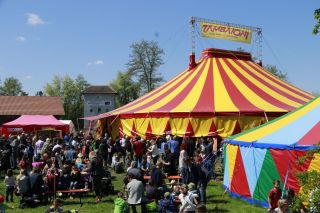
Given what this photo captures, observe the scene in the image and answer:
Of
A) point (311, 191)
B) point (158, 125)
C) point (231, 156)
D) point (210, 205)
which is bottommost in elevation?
point (210, 205)

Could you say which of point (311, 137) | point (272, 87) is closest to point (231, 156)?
→ point (311, 137)

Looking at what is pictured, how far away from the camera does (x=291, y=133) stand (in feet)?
28.9

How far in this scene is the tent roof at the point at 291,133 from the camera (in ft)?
26.9

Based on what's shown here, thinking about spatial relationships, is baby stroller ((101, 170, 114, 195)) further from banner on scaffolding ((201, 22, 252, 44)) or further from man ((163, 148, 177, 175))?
banner on scaffolding ((201, 22, 252, 44))

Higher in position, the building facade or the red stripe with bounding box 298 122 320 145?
the building facade

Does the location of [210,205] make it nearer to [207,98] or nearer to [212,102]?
[212,102]

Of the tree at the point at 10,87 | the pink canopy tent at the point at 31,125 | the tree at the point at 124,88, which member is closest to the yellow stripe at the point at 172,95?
the pink canopy tent at the point at 31,125

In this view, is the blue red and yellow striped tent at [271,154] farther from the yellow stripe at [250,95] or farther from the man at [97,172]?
the yellow stripe at [250,95]

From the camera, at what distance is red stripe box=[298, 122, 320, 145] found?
803cm

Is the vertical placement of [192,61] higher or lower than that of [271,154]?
higher

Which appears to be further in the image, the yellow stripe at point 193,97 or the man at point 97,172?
the yellow stripe at point 193,97

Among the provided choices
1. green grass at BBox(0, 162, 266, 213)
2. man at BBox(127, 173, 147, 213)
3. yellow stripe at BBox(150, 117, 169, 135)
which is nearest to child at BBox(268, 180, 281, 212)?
green grass at BBox(0, 162, 266, 213)

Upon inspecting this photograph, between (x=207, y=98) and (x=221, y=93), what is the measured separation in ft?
2.19

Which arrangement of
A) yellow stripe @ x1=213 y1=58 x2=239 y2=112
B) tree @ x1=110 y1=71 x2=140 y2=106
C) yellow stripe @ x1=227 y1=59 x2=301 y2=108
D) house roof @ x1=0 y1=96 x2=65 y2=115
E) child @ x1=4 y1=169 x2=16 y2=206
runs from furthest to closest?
tree @ x1=110 y1=71 x2=140 y2=106, house roof @ x1=0 y1=96 x2=65 y2=115, yellow stripe @ x1=227 y1=59 x2=301 y2=108, yellow stripe @ x1=213 y1=58 x2=239 y2=112, child @ x1=4 y1=169 x2=16 y2=206
